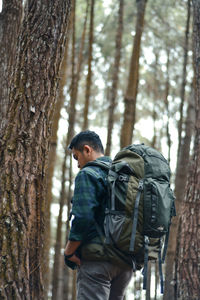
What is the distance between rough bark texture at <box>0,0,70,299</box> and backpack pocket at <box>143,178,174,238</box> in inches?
35.5

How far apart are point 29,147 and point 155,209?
1.11m

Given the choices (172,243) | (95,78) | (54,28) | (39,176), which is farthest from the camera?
(95,78)

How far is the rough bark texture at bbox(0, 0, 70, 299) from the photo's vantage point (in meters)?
3.11

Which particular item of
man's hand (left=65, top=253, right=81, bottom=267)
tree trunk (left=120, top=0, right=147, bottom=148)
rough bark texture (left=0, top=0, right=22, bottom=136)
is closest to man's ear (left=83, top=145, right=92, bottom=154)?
man's hand (left=65, top=253, right=81, bottom=267)

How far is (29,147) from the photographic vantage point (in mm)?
3369

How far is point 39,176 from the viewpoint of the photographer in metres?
3.40

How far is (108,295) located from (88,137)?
3.89ft

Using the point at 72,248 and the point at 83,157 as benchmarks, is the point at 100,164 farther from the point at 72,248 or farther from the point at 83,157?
the point at 72,248

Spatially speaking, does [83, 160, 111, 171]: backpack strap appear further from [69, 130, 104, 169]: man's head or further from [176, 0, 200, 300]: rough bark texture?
[176, 0, 200, 300]: rough bark texture

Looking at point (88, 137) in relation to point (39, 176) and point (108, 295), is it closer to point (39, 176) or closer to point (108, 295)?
point (39, 176)

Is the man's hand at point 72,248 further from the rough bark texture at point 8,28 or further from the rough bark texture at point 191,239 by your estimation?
the rough bark texture at point 8,28

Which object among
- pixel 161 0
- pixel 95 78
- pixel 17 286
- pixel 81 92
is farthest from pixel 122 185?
pixel 81 92

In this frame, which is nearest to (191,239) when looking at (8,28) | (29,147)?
(29,147)

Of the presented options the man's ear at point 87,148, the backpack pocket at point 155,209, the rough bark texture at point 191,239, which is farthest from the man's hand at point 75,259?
the rough bark texture at point 191,239
